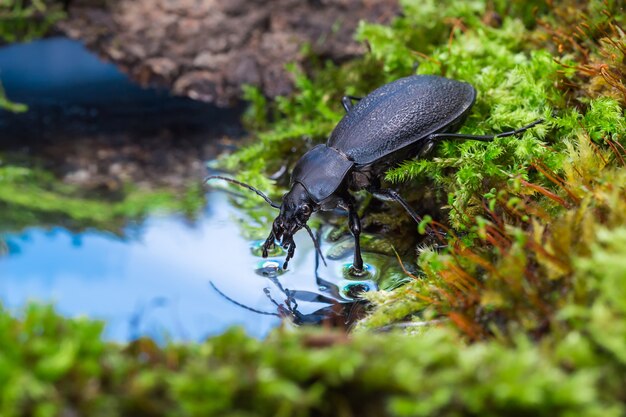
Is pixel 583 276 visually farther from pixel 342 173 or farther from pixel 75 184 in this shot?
pixel 75 184

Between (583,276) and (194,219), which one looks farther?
(194,219)

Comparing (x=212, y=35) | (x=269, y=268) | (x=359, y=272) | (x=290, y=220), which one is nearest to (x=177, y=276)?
(x=269, y=268)

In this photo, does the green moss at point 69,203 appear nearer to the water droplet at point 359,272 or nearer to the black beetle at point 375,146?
the black beetle at point 375,146

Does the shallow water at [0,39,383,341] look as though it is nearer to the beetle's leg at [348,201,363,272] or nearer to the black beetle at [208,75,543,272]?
the beetle's leg at [348,201,363,272]

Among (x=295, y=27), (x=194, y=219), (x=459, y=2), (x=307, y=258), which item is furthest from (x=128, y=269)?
(x=459, y=2)

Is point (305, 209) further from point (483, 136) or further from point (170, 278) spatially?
point (483, 136)

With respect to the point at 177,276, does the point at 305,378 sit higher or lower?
higher

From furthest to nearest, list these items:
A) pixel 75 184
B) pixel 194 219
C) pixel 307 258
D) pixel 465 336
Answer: pixel 75 184 → pixel 194 219 → pixel 307 258 → pixel 465 336
